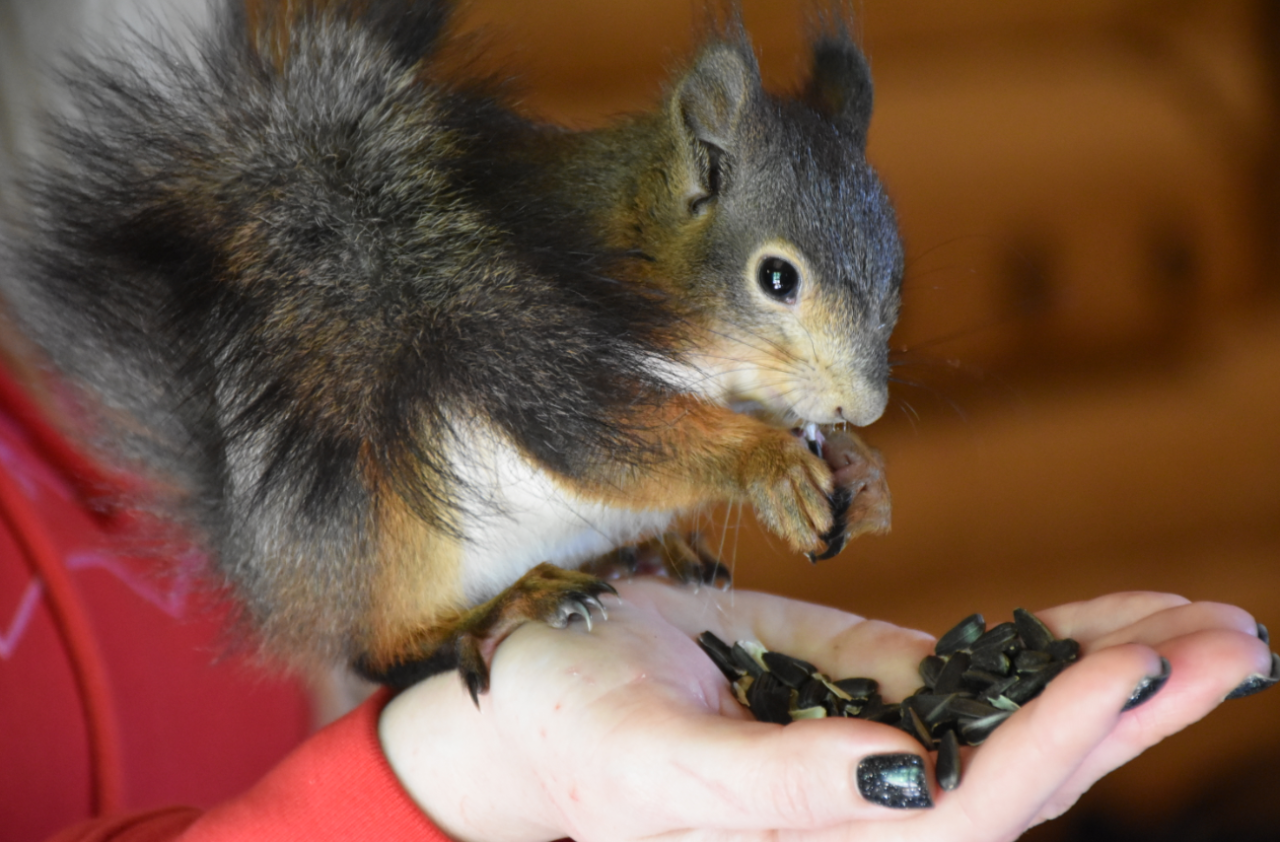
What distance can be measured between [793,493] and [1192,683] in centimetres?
43

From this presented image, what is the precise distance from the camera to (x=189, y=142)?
1.20 metres

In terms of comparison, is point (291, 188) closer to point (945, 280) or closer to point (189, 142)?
point (189, 142)

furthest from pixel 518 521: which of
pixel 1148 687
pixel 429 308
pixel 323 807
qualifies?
pixel 1148 687

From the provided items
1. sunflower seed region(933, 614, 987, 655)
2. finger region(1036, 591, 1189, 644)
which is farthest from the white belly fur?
finger region(1036, 591, 1189, 644)

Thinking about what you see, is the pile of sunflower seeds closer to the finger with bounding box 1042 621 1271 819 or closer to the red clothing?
the finger with bounding box 1042 621 1271 819

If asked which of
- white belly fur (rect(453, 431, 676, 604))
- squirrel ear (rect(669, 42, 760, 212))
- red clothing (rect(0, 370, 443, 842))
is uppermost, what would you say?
squirrel ear (rect(669, 42, 760, 212))

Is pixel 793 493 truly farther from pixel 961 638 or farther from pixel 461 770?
pixel 461 770

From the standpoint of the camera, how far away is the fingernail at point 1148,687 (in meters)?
0.80

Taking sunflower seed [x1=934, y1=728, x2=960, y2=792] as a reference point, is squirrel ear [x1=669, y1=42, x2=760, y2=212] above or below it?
above

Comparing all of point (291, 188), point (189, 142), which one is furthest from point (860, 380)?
point (189, 142)

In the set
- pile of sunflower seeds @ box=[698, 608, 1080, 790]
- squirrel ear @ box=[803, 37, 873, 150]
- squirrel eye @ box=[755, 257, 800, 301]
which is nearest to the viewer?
pile of sunflower seeds @ box=[698, 608, 1080, 790]

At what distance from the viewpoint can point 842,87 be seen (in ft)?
5.06

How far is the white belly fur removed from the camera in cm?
123

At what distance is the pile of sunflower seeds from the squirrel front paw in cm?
21
